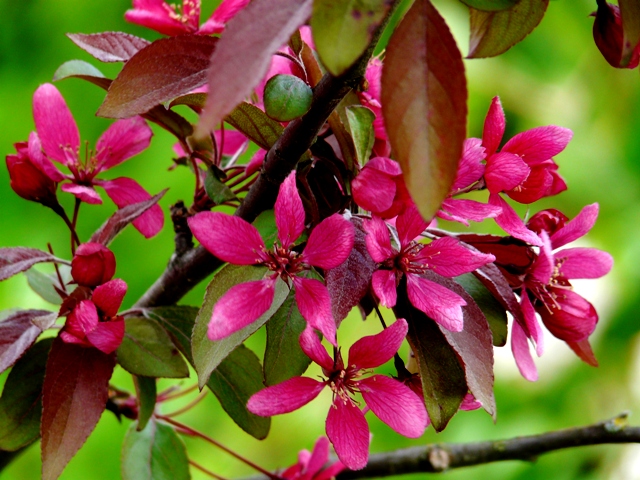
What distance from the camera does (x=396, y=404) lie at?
0.40 metres

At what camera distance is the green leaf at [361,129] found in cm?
39

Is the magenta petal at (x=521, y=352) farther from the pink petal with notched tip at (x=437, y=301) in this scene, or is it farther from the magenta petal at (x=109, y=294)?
the magenta petal at (x=109, y=294)

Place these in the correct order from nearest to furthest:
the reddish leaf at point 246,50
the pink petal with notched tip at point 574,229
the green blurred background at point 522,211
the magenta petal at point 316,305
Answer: the reddish leaf at point 246,50 < the magenta petal at point 316,305 < the pink petal with notched tip at point 574,229 < the green blurred background at point 522,211

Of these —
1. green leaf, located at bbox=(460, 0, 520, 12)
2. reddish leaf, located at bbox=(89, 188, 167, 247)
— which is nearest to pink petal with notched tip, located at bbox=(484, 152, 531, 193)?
green leaf, located at bbox=(460, 0, 520, 12)

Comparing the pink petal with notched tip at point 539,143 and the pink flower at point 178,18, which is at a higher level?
the pink flower at point 178,18

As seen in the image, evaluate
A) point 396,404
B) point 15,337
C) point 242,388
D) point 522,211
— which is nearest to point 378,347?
point 396,404

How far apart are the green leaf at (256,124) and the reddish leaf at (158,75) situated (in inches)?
1.1

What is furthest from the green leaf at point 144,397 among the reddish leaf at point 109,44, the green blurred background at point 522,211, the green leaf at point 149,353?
the green blurred background at point 522,211

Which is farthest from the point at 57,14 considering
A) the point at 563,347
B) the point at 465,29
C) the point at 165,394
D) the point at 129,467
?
the point at 563,347

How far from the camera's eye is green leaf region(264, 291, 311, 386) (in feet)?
1.33

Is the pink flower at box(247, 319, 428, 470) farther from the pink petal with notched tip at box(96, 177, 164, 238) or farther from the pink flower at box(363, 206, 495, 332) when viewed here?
the pink petal with notched tip at box(96, 177, 164, 238)

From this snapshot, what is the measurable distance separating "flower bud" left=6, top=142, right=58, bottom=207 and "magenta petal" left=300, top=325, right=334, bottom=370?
0.25 meters

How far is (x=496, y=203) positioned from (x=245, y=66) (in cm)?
22

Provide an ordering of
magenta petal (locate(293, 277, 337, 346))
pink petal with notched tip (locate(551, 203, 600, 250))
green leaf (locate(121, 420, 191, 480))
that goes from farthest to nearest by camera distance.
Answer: green leaf (locate(121, 420, 191, 480))
pink petal with notched tip (locate(551, 203, 600, 250))
magenta petal (locate(293, 277, 337, 346))
